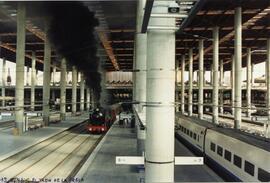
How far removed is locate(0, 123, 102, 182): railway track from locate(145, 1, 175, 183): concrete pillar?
9375 millimetres

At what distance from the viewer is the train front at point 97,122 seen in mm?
41231

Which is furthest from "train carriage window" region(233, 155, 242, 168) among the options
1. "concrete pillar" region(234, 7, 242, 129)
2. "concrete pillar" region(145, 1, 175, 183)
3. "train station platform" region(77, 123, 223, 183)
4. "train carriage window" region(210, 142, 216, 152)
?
"concrete pillar" region(234, 7, 242, 129)

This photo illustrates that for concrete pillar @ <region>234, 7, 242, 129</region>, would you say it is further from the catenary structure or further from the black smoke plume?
the black smoke plume

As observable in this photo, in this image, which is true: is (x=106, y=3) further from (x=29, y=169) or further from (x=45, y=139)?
(x=29, y=169)

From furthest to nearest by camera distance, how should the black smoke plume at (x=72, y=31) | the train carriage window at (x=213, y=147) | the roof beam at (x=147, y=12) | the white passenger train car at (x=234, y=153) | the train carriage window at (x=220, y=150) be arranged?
the black smoke plume at (x=72, y=31) → the train carriage window at (x=213, y=147) → the train carriage window at (x=220, y=150) → the white passenger train car at (x=234, y=153) → the roof beam at (x=147, y=12)

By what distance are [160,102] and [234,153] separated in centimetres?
856

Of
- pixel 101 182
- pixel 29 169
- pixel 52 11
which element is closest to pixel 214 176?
pixel 101 182

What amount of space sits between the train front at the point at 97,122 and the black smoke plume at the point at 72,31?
5.57m

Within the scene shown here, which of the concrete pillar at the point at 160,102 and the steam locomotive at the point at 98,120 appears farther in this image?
the steam locomotive at the point at 98,120

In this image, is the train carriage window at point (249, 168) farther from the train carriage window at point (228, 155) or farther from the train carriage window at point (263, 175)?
the train carriage window at point (228, 155)

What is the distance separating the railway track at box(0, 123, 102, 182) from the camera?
783 inches

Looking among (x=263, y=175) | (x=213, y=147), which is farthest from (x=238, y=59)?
(x=263, y=175)

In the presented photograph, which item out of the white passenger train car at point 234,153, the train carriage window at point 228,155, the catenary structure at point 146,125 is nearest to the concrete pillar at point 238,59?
the catenary structure at point 146,125

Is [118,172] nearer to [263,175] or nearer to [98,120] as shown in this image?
[263,175]
